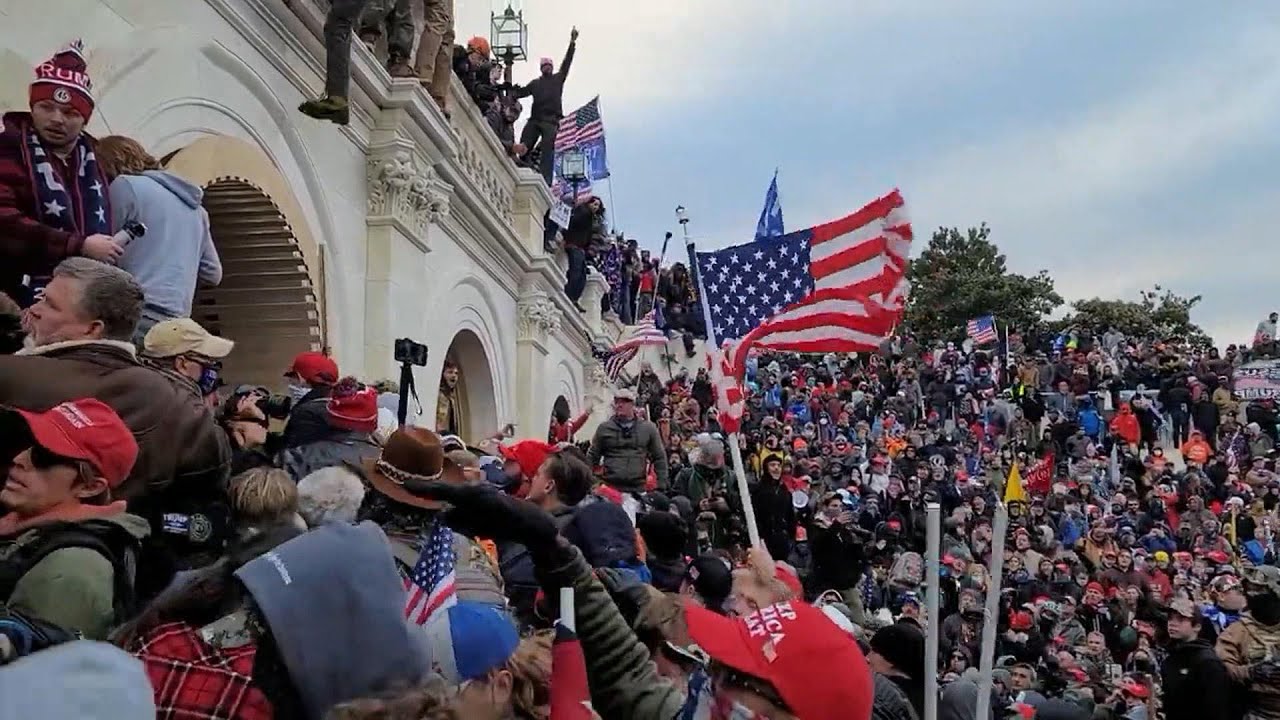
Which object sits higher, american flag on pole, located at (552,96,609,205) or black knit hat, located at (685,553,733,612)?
american flag on pole, located at (552,96,609,205)

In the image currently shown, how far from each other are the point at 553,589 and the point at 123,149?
4.20 m

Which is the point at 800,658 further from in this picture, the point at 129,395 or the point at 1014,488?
the point at 1014,488

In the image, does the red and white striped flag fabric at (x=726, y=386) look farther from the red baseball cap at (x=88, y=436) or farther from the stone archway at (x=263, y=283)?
the red baseball cap at (x=88, y=436)

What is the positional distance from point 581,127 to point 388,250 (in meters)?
11.1

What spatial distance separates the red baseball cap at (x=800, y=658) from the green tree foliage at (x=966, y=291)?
58.9 meters

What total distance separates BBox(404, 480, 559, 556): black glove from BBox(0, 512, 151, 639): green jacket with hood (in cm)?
69

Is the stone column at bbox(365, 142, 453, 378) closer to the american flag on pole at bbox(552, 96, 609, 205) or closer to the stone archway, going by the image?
the stone archway

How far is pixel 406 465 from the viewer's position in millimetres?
3764

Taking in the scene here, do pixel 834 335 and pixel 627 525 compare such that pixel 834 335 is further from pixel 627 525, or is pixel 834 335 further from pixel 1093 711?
pixel 1093 711

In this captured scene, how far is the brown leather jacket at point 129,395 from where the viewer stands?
328cm

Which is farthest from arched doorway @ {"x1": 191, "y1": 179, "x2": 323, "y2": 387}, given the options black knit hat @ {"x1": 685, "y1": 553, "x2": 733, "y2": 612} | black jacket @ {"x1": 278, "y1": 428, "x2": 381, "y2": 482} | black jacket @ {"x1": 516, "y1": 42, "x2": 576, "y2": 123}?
black jacket @ {"x1": 516, "y1": 42, "x2": 576, "y2": 123}

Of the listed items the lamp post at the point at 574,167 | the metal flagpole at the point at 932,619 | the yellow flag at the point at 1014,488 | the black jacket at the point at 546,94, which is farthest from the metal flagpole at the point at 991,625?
the lamp post at the point at 574,167

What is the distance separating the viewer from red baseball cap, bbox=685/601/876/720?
8.20ft

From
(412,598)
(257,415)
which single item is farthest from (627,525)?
(412,598)
